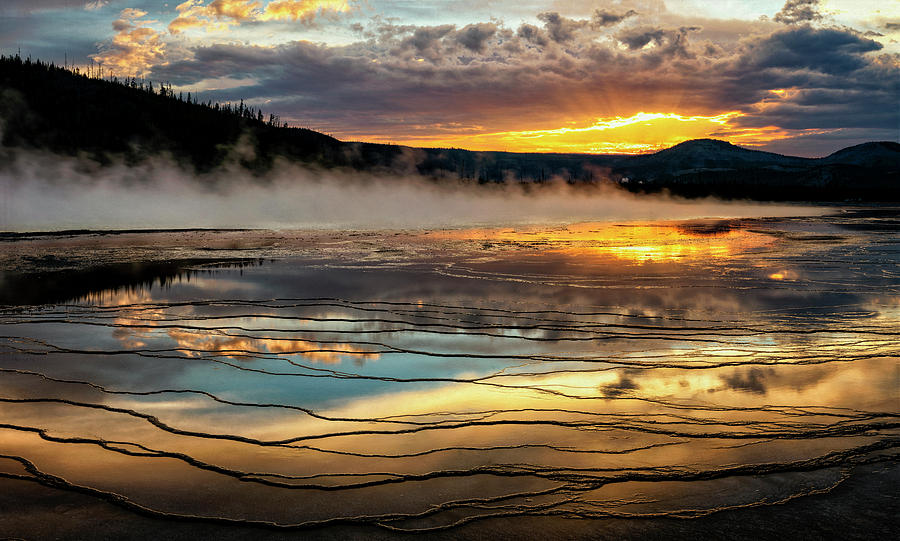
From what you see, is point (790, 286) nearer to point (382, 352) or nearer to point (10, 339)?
point (382, 352)

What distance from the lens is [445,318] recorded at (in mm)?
9844

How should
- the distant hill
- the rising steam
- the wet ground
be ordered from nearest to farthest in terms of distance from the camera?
the wet ground, the rising steam, the distant hill

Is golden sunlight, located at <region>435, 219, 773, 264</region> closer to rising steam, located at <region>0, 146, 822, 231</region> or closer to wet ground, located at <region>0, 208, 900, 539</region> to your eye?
wet ground, located at <region>0, 208, 900, 539</region>

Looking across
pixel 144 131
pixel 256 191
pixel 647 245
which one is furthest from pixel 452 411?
pixel 144 131

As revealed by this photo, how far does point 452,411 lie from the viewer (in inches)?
221

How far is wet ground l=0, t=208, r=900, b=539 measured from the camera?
12.6 feet

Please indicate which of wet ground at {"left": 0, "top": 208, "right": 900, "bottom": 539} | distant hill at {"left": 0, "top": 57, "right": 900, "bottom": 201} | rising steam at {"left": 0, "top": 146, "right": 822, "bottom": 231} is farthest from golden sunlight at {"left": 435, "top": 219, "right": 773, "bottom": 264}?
distant hill at {"left": 0, "top": 57, "right": 900, "bottom": 201}

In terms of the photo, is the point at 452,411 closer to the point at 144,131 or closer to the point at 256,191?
the point at 256,191

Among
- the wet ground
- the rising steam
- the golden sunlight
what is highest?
the rising steam

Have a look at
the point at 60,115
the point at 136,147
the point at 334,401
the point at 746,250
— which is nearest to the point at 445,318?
the point at 334,401

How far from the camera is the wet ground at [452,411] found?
3.84 m

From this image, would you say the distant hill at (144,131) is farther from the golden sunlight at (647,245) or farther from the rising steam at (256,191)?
the golden sunlight at (647,245)

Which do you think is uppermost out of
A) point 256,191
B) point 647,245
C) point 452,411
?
point 256,191

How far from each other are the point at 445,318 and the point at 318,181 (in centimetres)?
12235
